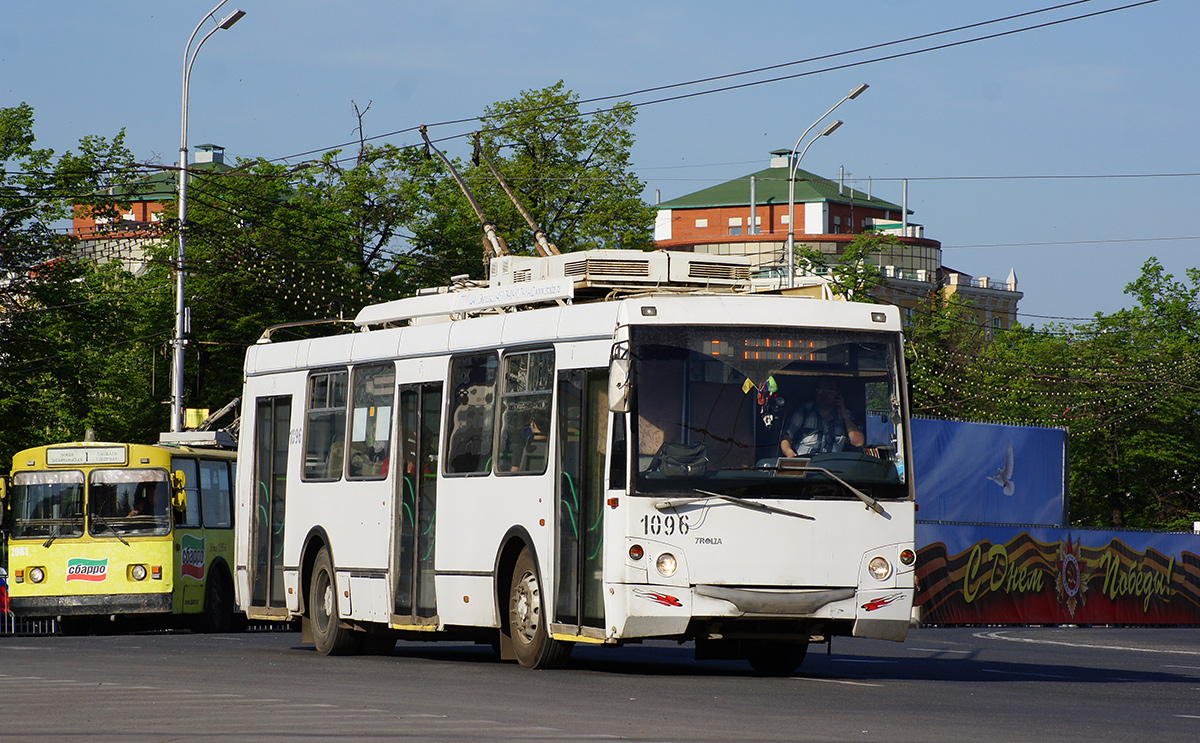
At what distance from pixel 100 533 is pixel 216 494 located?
2.41 m

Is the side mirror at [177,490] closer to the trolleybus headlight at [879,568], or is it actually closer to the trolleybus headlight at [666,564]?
the trolleybus headlight at [666,564]

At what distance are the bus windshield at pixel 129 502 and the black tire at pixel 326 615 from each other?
30.0 feet

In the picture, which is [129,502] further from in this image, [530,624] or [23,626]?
[530,624]

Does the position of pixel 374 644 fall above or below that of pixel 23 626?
above

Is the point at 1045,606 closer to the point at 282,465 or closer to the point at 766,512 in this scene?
the point at 282,465

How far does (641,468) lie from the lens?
1366cm

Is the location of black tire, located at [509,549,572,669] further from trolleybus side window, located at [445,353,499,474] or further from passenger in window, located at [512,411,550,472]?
trolleybus side window, located at [445,353,499,474]

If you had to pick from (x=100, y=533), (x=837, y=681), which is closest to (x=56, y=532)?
(x=100, y=533)

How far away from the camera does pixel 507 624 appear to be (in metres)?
15.4

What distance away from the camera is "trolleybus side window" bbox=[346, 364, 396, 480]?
17.4 m

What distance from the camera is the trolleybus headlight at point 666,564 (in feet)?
44.5

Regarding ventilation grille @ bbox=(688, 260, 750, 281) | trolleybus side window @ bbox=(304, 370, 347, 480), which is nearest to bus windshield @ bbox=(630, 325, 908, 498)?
ventilation grille @ bbox=(688, 260, 750, 281)

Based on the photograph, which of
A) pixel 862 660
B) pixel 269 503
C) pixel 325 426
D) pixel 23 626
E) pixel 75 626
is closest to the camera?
pixel 325 426

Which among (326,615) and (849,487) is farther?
(326,615)
